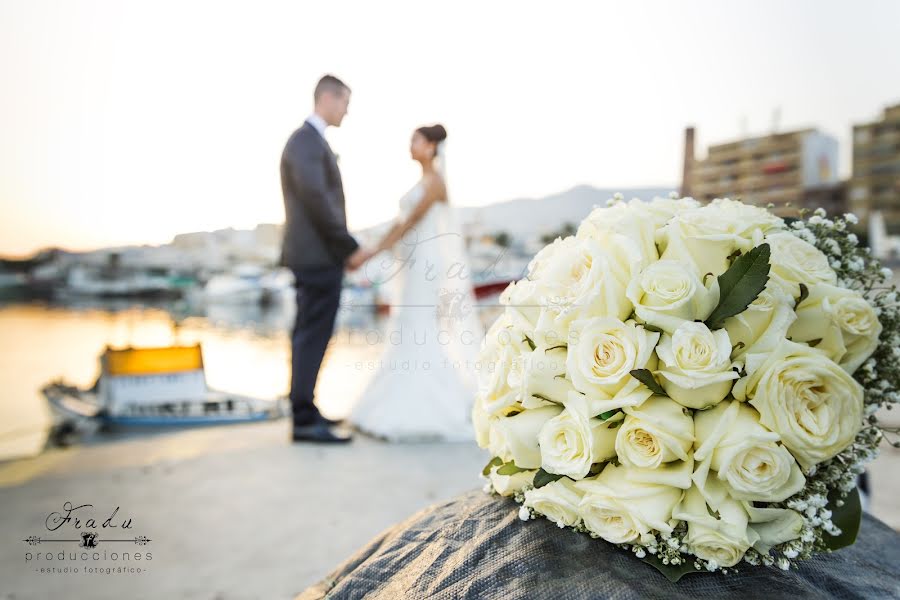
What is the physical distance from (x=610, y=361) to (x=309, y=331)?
7.94 feet

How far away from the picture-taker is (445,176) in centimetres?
339

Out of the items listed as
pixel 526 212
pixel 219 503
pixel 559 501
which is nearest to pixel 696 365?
pixel 559 501

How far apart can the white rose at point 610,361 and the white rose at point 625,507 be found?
100 mm

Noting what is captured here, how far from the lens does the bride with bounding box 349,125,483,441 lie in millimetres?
3172

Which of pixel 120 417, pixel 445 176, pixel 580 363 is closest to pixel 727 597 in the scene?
pixel 580 363

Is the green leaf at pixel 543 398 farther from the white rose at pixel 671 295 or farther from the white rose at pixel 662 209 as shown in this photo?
the white rose at pixel 662 209

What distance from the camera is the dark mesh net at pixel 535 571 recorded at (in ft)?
2.27

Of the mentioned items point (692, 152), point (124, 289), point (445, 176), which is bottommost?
point (124, 289)

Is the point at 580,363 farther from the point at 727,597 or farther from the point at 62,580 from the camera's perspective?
the point at 62,580

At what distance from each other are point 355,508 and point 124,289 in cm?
3286

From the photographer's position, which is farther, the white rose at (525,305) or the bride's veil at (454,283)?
the bride's veil at (454,283)

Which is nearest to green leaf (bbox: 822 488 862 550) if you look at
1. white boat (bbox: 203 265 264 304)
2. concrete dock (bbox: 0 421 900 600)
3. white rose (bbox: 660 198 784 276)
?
white rose (bbox: 660 198 784 276)

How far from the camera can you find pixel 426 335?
3.31 meters

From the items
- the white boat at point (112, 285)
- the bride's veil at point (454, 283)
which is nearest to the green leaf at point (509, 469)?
the bride's veil at point (454, 283)
